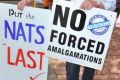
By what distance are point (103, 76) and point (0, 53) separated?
1.69m

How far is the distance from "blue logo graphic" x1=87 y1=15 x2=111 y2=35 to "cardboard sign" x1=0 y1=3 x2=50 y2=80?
17.8 inches

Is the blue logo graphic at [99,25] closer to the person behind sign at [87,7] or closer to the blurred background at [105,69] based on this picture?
the person behind sign at [87,7]

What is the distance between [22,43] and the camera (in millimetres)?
3668

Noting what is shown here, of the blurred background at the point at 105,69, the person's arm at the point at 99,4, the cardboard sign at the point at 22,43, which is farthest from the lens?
the blurred background at the point at 105,69

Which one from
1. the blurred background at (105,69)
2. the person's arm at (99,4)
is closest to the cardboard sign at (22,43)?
the person's arm at (99,4)

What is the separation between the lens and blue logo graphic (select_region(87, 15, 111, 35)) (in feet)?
10.9

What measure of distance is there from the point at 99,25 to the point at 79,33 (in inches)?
8.3

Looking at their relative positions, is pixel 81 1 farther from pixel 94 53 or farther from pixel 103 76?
pixel 103 76

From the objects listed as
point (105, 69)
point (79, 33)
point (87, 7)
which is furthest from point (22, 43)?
point (105, 69)

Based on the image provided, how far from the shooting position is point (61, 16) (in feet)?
11.2

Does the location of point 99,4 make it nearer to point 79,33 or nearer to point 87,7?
point 87,7

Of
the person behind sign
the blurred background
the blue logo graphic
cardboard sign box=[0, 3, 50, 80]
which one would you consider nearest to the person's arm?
the person behind sign

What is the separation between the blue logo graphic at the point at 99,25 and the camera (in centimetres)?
332

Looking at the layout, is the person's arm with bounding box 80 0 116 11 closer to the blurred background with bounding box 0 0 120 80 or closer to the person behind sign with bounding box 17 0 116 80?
the person behind sign with bounding box 17 0 116 80
